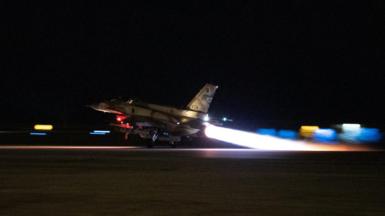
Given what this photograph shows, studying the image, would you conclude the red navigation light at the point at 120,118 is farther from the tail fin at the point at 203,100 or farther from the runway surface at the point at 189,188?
the runway surface at the point at 189,188

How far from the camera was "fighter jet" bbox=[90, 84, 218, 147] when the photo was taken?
180 ft

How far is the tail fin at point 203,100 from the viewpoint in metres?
65.8

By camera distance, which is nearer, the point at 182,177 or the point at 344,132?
the point at 182,177

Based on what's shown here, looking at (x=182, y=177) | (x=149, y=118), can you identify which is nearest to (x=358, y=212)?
(x=182, y=177)

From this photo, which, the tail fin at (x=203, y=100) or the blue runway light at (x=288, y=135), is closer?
the tail fin at (x=203, y=100)

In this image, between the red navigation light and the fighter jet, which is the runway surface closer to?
the fighter jet

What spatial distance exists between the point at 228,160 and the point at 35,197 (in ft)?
58.3

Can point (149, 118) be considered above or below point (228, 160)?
above

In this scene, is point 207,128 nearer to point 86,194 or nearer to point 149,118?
point 149,118

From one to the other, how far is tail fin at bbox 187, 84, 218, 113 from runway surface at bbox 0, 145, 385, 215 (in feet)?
106

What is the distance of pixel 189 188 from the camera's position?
2106 centimetres

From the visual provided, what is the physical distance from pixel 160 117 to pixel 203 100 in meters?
5.54

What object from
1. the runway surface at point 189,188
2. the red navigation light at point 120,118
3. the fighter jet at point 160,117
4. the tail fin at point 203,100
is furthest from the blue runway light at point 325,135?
the runway surface at point 189,188

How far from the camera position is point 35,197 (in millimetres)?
18500
